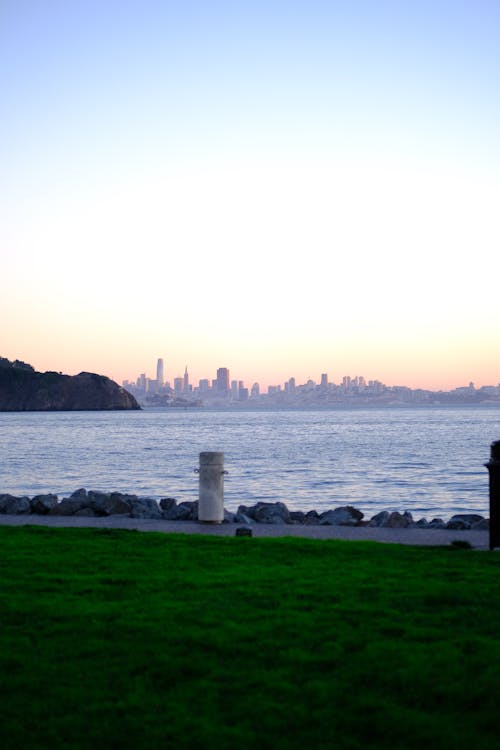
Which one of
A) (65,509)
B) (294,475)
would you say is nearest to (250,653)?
(65,509)

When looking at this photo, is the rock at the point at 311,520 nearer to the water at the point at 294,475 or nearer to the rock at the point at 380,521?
the rock at the point at 380,521

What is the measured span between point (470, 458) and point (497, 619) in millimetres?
46953

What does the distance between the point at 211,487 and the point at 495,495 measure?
5.13m

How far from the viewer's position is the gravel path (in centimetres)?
1227

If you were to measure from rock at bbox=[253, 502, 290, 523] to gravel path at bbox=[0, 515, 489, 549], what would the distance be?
78.5 inches

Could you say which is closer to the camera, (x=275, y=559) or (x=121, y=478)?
(x=275, y=559)

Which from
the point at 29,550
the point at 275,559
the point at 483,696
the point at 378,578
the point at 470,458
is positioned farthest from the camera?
the point at 470,458

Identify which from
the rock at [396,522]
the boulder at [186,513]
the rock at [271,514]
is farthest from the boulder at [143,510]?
the rock at [396,522]

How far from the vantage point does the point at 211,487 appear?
14359mm

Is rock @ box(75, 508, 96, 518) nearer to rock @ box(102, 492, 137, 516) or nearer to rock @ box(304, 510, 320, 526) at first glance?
rock @ box(102, 492, 137, 516)

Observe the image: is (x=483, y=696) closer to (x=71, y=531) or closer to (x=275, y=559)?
(x=275, y=559)

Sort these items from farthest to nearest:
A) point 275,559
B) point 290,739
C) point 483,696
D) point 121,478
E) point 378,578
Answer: point 121,478
point 275,559
point 378,578
point 483,696
point 290,739

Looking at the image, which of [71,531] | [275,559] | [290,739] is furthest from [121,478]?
[290,739]

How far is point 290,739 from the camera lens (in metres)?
4.58
